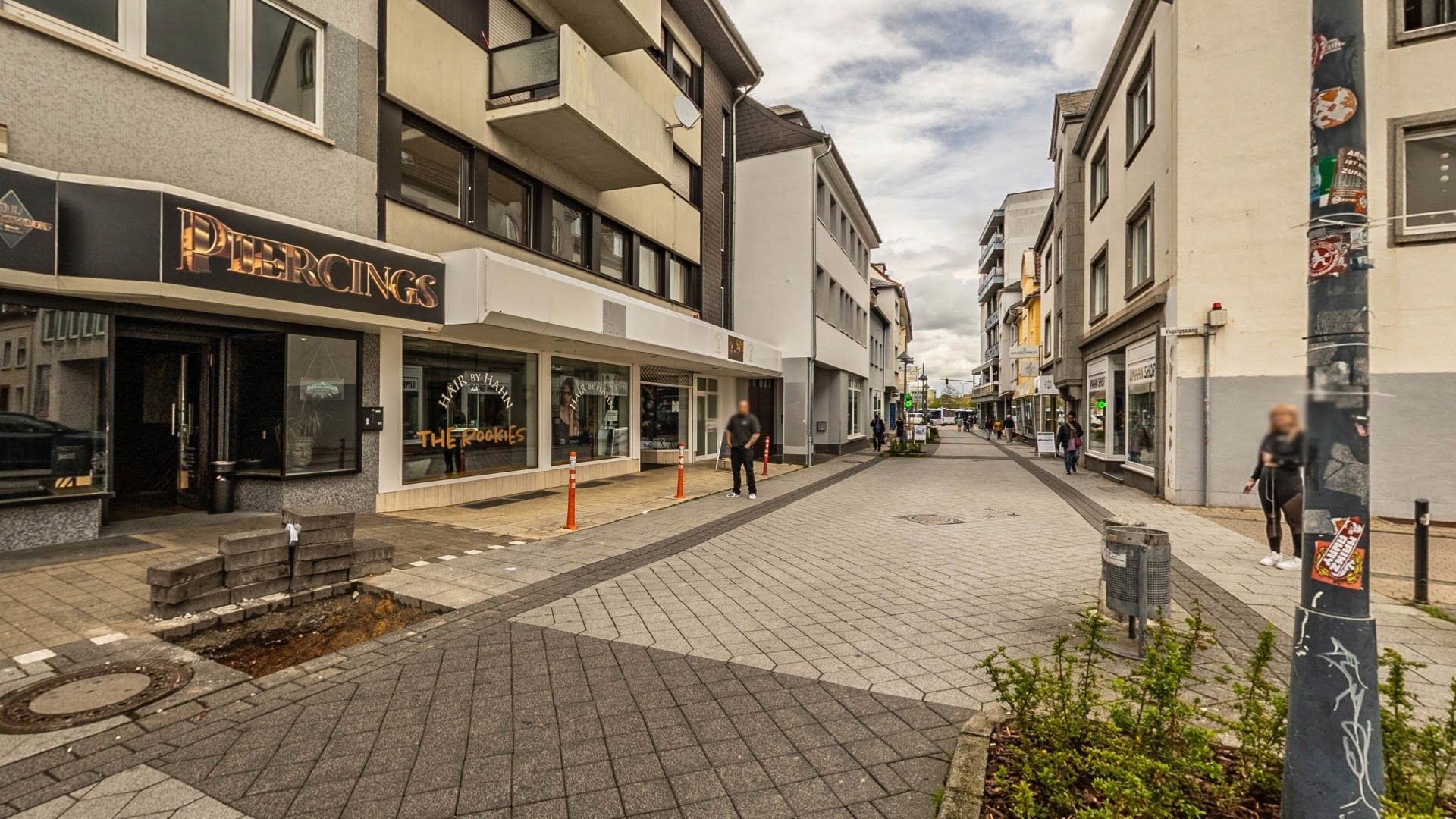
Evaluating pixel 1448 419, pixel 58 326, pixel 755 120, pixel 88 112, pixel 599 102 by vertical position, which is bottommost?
pixel 1448 419

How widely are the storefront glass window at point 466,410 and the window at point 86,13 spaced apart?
481cm

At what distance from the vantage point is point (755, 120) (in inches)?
955

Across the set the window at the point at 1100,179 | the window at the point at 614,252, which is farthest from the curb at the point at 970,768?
the window at the point at 1100,179

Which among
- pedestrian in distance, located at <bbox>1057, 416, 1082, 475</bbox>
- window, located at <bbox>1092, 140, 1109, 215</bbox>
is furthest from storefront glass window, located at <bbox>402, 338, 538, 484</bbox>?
window, located at <bbox>1092, 140, 1109, 215</bbox>

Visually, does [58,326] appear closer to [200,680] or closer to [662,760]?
[200,680]

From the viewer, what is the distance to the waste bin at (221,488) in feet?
30.1

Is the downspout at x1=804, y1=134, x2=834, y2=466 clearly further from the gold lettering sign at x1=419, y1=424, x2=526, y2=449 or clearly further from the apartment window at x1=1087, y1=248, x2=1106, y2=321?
the gold lettering sign at x1=419, y1=424, x2=526, y2=449

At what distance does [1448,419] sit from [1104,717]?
11951 millimetres

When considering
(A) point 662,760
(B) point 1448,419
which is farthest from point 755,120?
(A) point 662,760

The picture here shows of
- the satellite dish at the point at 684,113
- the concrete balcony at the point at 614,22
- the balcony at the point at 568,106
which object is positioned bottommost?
the balcony at the point at 568,106

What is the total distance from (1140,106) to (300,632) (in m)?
18.3

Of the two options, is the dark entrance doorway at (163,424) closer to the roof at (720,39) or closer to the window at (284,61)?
the window at (284,61)

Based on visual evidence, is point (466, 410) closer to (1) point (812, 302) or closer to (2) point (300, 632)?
(2) point (300, 632)

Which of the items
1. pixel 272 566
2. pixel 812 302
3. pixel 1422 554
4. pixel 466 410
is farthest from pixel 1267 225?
pixel 272 566
